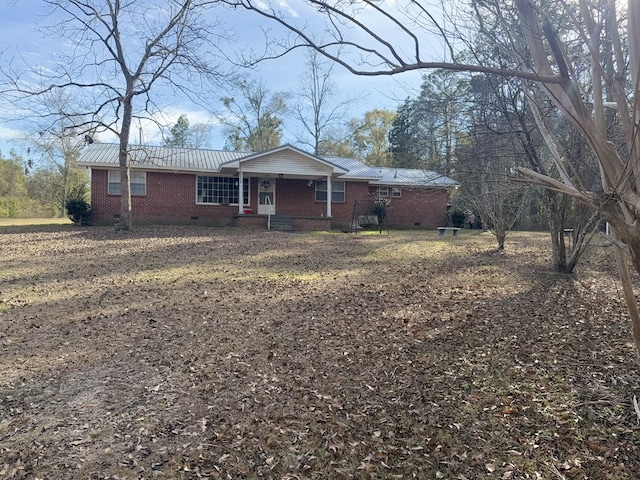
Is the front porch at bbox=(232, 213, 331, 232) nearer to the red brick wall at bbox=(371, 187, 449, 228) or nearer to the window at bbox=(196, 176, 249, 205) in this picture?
the window at bbox=(196, 176, 249, 205)

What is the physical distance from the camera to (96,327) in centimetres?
552

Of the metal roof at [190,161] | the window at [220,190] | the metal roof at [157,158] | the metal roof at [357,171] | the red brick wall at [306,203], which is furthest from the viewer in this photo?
the metal roof at [357,171]

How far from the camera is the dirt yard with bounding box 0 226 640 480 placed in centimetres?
300

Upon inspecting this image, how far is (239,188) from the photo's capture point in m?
19.5

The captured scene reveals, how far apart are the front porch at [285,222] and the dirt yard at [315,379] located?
1106 cm

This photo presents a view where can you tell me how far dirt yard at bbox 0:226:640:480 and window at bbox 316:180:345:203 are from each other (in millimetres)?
14101

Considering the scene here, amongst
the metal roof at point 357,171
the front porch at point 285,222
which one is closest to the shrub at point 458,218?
the metal roof at point 357,171

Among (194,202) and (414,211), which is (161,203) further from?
(414,211)

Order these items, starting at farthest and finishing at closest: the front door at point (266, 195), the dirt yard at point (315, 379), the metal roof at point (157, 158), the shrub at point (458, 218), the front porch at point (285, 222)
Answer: the shrub at point (458, 218) < the front door at point (266, 195) < the front porch at point (285, 222) < the metal roof at point (157, 158) < the dirt yard at point (315, 379)

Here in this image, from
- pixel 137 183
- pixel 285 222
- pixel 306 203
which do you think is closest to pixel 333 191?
pixel 306 203

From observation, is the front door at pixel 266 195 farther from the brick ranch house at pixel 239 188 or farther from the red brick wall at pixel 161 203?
the red brick wall at pixel 161 203

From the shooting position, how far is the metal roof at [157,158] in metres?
18.7

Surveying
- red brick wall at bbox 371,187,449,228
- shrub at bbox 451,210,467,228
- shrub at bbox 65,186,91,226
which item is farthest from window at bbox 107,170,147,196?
shrub at bbox 451,210,467,228

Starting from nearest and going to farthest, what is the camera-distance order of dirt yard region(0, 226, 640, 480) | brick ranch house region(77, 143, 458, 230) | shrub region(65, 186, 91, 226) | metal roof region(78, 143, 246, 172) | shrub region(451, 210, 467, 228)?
dirt yard region(0, 226, 640, 480), shrub region(65, 186, 91, 226), metal roof region(78, 143, 246, 172), brick ranch house region(77, 143, 458, 230), shrub region(451, 210, 467, 228)
